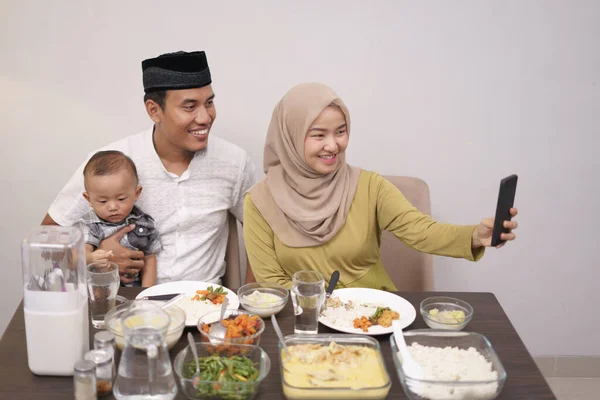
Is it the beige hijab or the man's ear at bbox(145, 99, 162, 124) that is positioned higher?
the man's ear at bbox(145, 99, 162, 124)

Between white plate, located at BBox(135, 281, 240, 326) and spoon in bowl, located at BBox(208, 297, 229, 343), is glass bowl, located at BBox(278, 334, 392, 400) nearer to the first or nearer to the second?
spoon in bowl, located at BBox(208, 297, 229, 343)

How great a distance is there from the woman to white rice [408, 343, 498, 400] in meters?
0.64

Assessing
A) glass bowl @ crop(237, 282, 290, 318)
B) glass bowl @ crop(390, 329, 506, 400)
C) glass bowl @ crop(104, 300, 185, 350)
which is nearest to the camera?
glass bowl @ crop(390, 329, 506, 400)

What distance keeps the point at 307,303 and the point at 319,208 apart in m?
0.67

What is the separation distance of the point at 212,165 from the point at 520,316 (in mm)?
1725

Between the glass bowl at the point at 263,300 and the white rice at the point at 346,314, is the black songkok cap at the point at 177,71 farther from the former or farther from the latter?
the white rice at the point at 346,314

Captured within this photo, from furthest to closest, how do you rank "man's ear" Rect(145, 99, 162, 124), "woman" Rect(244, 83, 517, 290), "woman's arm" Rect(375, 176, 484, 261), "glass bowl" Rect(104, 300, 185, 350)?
"man's ear" Rect(145, 99, 162, 124), "woman" Rect(244, 83, 517, 290), "woman's arm" Rect(375, 176, 484, 261), "glass bowl" Rect(104, 300, 185, 350)

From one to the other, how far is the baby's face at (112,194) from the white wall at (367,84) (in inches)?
21.8

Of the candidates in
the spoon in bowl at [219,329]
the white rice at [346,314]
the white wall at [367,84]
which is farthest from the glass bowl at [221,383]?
the white wall at [367,84]

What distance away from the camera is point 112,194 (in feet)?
6.96

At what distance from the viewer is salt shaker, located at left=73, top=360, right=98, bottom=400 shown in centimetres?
120

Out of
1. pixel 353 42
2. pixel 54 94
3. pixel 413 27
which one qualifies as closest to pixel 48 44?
pixel 54 94

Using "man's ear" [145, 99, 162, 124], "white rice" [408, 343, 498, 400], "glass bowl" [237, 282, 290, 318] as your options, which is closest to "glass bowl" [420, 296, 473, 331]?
"white rice" [408, 343, 498, 400]

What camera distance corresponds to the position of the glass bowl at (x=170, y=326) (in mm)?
1410
